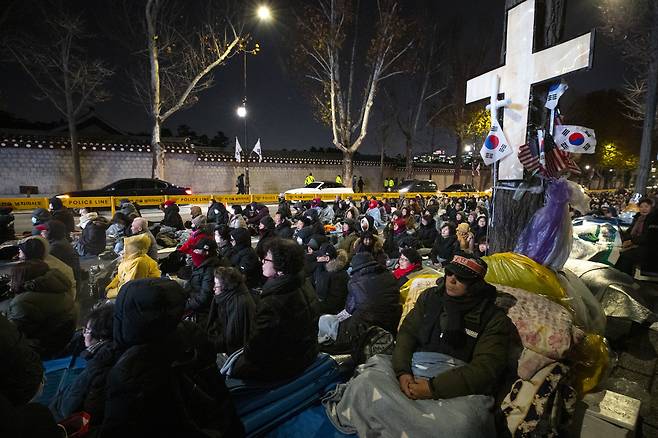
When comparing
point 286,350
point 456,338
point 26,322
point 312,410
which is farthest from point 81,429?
point 456,338

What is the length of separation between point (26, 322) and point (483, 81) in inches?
199

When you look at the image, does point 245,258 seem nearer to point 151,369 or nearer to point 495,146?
point 151,369

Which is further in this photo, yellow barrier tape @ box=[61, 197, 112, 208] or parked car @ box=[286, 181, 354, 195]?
parked car @ box=[286, 181, 354, 195]

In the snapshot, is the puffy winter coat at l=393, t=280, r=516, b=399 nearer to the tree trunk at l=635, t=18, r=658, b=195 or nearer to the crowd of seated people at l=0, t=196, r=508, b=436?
the crowd of seated people at l=0, t=196, r=508, b=436

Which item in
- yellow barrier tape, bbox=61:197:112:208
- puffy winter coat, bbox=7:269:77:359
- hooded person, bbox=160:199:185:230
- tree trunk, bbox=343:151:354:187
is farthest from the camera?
tree trunk, bbox=343:151:354:187

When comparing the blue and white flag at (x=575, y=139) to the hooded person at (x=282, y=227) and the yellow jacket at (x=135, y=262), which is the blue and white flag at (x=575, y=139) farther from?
the hooded person at (x=282, y=227)

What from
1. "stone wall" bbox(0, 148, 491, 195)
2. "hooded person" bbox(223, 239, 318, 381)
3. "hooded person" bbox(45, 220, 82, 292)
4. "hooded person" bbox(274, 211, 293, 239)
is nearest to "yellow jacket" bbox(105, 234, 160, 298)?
"hooded person" bbox(45, 220, 82, 292)

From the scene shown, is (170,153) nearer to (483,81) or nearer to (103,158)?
(103,158)

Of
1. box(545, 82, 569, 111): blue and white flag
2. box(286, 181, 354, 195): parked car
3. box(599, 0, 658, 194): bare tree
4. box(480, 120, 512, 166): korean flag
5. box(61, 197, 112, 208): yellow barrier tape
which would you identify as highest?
box(599, 0, 658, 194): bare tree

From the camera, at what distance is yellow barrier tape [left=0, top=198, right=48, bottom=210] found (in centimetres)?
1102

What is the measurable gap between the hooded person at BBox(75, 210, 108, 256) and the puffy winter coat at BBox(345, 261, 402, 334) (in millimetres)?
6275

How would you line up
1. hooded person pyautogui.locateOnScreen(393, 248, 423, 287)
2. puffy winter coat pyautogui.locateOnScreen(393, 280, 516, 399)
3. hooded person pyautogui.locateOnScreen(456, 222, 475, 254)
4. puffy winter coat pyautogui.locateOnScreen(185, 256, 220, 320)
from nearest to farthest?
puffy winter coat pyautogui.locateOnScreen(393, 280, 516, 399) → puffy winter coat pyautogui.locateOnScreen(185, 256, 220, 320) → hooded person pyautogui.locateOnScreen(393, 248, 423, 287) → hooded person pyautogui.locateOnScreen(456, 222, 475, 254)

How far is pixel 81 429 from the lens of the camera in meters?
1.93

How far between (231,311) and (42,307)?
1.71m
